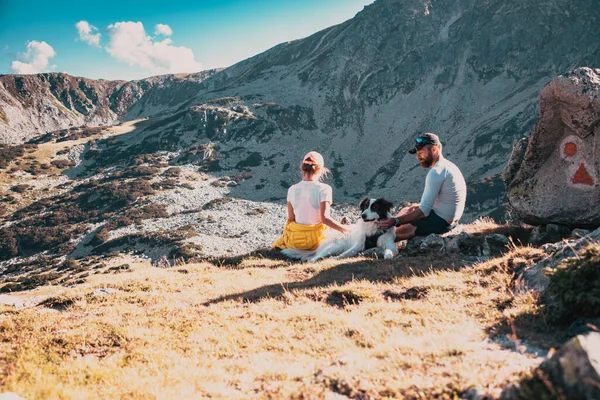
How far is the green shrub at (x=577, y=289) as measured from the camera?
13.1 ft

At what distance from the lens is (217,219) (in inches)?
2913

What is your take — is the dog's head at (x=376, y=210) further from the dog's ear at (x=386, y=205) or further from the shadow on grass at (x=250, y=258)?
the shadow on grass at (x=250, y=258)

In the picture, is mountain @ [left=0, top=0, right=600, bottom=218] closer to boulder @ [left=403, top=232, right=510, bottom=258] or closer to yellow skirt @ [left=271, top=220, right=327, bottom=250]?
boulder @ [left=403, top=232, right=510, bottom=258]

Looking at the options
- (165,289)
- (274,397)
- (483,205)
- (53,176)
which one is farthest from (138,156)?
(274,397)

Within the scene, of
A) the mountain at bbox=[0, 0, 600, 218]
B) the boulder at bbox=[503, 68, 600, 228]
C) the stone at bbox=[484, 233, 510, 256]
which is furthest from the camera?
the mountain at bbox=[0, 0, 600, 218]

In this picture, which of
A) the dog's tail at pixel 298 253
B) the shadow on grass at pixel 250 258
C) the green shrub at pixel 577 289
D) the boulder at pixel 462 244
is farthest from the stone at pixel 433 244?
the green shrub at pixel 577 289

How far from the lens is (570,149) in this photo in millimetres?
10430

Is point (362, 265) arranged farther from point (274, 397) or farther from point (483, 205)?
point (483, 205)

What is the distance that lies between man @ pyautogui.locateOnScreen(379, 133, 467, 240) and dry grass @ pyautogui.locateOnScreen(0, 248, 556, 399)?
1346 millimetres

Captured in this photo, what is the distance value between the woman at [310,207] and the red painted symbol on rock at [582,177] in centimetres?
676

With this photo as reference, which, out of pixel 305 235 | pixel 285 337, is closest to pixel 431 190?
pixel 305 235

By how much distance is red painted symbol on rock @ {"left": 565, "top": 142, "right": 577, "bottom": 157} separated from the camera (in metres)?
10.3

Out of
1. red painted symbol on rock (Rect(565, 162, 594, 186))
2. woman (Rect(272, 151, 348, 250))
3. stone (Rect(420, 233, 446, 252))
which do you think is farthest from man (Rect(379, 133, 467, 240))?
red painted symbol on rock (Rect(565, 162, 594, 186))

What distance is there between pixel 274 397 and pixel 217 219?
72.5m
